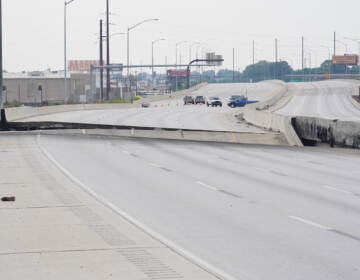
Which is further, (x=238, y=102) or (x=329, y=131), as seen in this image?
(x=238, y=102)

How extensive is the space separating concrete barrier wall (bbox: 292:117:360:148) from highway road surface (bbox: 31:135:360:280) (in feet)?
1.89

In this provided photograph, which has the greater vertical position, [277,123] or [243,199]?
[277,123]

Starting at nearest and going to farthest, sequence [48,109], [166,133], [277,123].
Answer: [166,133] → [277,123] → [48,109]

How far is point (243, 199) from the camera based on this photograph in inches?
777

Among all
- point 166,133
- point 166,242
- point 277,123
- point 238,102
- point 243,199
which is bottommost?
point 238,102

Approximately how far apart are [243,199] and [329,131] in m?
18.6

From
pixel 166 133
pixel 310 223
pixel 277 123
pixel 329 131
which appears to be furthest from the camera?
pixel 277 123

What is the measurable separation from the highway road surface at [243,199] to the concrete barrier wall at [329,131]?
58 cm

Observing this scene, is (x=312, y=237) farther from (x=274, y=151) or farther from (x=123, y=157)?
(x=274, y=151)

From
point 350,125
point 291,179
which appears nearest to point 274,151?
point 350,125

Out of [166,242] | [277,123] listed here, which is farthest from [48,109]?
[166,242]

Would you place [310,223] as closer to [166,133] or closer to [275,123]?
[166,133]

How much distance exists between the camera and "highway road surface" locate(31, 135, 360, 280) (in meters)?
12.4

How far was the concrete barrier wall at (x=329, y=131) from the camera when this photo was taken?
35688 mm
